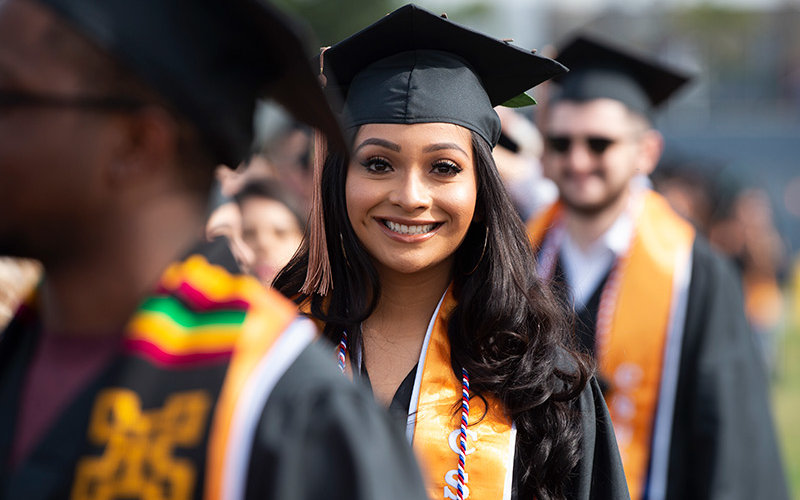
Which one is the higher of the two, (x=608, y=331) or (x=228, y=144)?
(x=608, y=331)

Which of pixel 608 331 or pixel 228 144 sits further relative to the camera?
pixel 608 331

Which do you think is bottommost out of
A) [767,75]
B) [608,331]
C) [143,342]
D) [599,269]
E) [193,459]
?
[193,459]

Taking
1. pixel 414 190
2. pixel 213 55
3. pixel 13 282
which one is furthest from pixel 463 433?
pixel 13 282

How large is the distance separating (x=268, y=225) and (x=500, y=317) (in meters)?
2.33

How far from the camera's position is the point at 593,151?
453 centimetres

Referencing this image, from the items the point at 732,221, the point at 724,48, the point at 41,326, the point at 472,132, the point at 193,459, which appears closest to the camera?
the point at 193,459

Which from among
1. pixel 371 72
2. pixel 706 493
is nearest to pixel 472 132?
pixel 371 72

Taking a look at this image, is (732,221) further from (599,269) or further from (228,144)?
(228,144)

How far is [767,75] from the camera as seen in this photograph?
131ft

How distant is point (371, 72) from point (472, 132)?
329 millimetres

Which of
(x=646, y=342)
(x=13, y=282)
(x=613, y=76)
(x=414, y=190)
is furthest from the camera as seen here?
(x=613, y=76)

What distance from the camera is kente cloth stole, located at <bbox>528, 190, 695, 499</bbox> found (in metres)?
4.06

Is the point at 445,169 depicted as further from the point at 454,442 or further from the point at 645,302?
the point at 645,302

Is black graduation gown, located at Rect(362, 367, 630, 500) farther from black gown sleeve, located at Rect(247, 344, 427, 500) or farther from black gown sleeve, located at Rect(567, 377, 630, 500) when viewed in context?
black gown sleeve, located at Rect(247, 344, 427, 500)
